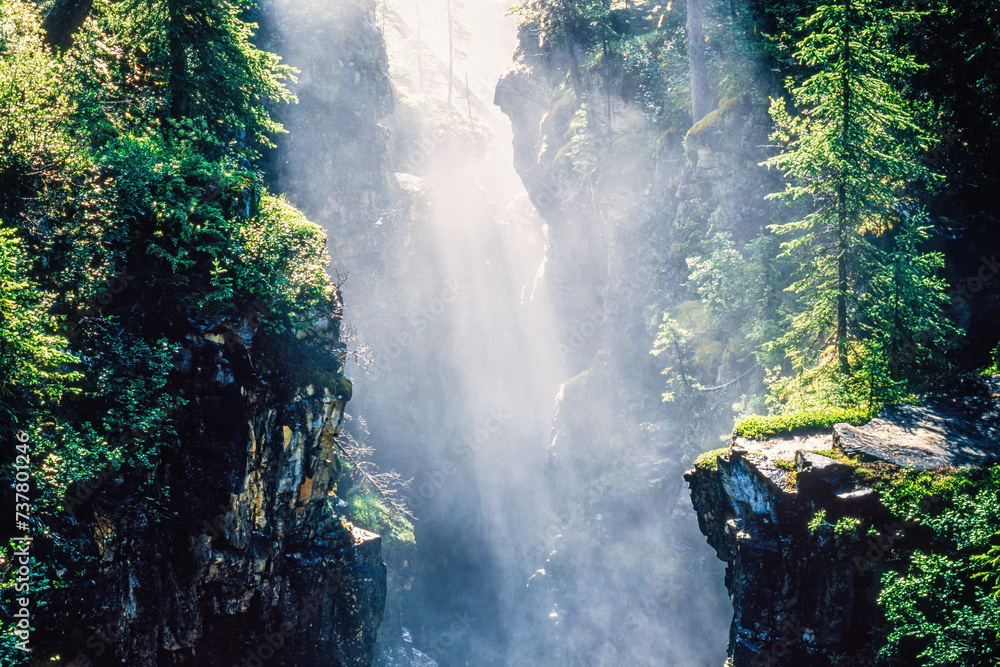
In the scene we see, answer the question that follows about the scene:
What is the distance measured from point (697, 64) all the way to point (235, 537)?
85.8 feet

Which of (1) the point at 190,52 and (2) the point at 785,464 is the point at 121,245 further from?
(2) the point at 785,464

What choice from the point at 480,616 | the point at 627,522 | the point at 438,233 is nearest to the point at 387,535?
the point at 480,616

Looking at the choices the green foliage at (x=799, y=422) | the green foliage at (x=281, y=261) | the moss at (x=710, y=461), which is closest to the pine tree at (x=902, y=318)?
the green foliage at (x=799, y=422)

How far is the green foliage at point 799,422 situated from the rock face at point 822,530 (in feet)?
0.87

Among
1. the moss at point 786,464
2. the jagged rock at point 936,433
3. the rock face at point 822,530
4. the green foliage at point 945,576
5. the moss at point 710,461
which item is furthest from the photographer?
the moss at point 710,461

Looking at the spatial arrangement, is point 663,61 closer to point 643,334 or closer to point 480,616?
point 643,334

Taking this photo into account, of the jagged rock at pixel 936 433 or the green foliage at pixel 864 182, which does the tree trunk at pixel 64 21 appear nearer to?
the green foliage at pixel 864 182

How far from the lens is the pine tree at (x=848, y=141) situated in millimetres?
10438

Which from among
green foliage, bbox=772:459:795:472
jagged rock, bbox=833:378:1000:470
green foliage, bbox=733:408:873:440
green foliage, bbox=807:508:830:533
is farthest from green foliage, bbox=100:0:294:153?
jagged rock, bbox=833:378:1000:470

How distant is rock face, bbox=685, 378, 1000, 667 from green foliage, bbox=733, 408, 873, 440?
27 centimetres

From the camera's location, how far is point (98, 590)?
918 centimetres

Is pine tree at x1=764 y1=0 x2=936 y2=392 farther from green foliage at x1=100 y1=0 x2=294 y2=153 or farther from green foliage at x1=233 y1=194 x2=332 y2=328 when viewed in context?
Result: green foliage at x1=100 y1=0 x2=294 y2=153

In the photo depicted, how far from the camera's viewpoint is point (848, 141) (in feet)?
35.1

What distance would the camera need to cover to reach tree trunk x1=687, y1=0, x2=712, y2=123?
22.6 metres
